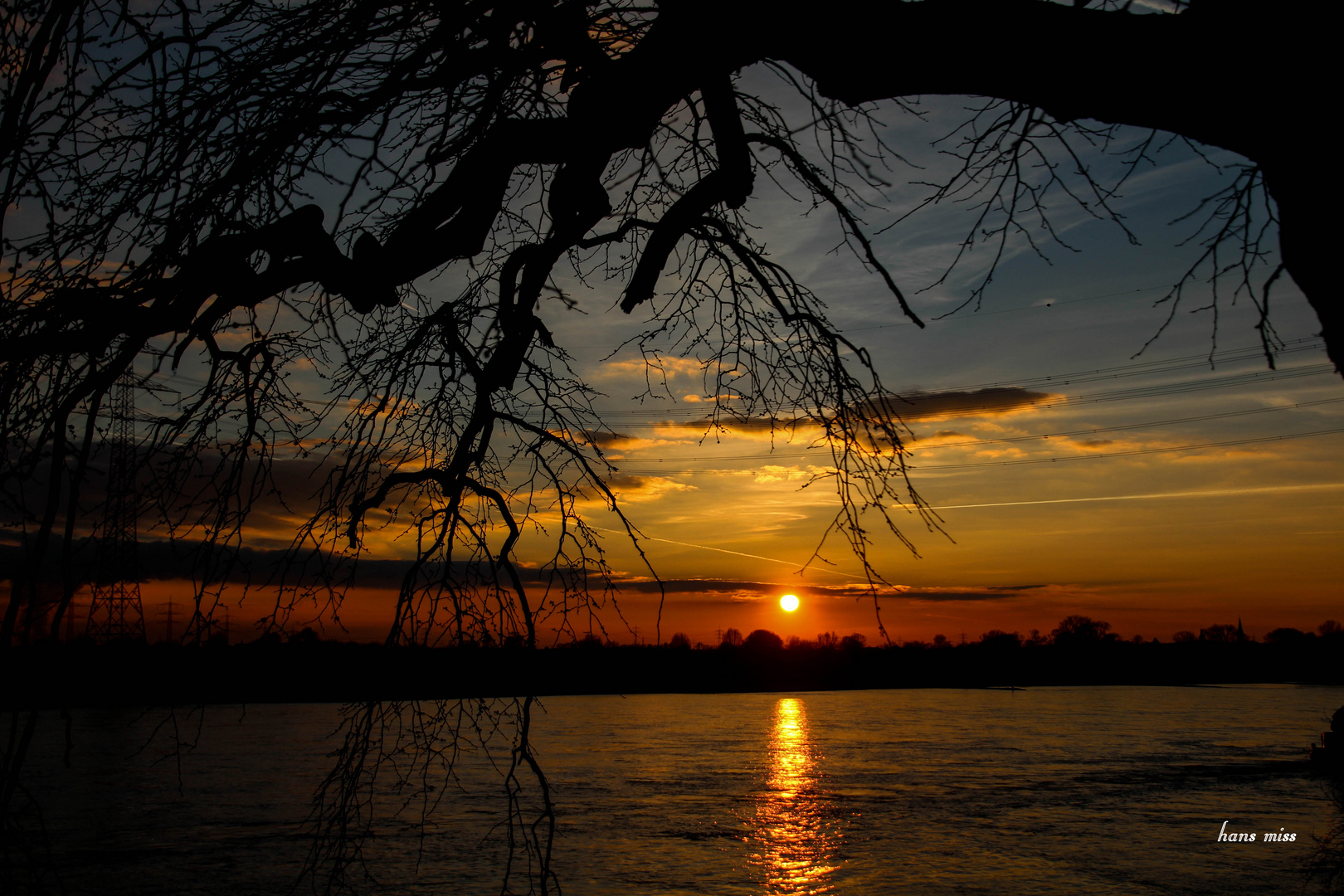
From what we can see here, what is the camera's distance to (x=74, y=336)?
2.62m

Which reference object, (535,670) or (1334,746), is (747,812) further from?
(535,670)

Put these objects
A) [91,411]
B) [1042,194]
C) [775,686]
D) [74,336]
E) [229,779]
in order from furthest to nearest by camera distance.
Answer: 1. [775,686]
2. [229,779]
3. [1042,194]
4. [74,336]
5. [91,411]

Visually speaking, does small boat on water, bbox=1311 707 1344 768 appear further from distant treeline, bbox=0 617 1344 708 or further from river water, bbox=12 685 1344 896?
distant treeline, bbox=0 617 1344 708

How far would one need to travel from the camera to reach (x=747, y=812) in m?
27.4

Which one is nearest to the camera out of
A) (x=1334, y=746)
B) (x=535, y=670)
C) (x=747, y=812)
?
(x=535, y=670)

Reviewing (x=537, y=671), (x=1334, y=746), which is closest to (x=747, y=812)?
(x=1334, y=746)

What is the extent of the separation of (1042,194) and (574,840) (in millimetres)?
22713

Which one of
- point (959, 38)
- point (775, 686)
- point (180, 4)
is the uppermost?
point (180, 4)

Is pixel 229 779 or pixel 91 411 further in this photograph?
pixel 229 779

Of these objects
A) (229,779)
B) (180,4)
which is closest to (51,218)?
(180,4)

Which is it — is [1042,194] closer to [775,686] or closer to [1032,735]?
[1032,735]

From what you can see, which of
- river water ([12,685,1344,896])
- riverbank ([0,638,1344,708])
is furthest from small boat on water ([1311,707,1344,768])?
riverbank ([0,638,1344,708])

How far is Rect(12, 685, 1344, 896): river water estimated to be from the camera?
1842 cm

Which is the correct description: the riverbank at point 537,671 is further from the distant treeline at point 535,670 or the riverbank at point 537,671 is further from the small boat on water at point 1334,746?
the small boat on water at point 1334,746
